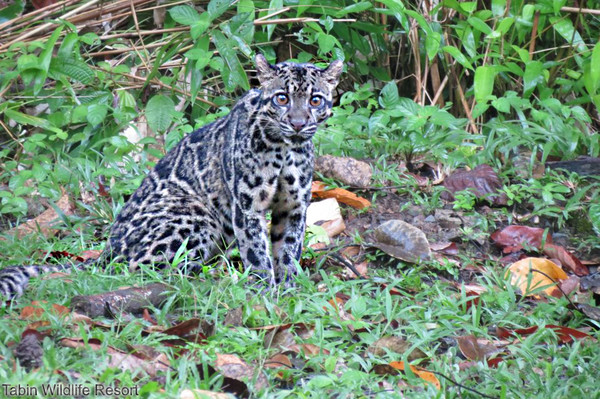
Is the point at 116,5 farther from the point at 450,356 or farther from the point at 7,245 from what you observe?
the point at 450,356

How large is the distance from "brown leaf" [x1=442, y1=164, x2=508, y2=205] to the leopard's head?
6.31 feet

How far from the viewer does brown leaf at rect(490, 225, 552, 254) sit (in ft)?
20.8

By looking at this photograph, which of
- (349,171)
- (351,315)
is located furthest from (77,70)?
(351,315)

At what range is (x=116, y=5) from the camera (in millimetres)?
8477

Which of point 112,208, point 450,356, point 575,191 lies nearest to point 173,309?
point 450,356

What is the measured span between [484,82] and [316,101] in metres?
2.44

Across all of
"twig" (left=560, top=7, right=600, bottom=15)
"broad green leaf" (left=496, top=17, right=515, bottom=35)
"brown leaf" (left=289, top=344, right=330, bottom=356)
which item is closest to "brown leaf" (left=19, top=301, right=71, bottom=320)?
"brown leaf" (left=289, top=344, right=330, bottom=356)

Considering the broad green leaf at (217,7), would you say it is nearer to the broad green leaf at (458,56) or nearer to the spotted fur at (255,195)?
the spotted fur at (255,195)

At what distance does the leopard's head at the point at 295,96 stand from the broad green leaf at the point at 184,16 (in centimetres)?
189

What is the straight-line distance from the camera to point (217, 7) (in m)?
7.00

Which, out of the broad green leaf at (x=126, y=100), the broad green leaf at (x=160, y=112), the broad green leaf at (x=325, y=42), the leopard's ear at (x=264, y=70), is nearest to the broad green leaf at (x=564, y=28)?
the broad green leaf at (x=325, y=42)

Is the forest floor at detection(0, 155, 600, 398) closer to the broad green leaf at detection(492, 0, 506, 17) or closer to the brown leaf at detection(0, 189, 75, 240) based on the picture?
the brown leaf at detection(0, 189, 75, 240)

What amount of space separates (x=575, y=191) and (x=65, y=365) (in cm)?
475

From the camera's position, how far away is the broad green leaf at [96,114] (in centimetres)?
752
